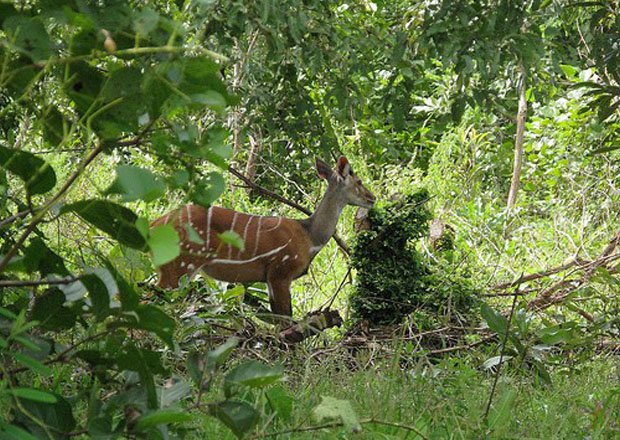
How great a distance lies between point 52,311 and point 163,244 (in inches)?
19.7

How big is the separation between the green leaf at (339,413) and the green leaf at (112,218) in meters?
0.43

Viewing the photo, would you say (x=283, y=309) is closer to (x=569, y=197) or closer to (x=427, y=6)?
(x=427, y=6)

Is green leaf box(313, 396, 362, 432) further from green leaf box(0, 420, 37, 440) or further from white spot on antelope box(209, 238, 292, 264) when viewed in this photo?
white spot on antelope box(209, 238, 292, 264)

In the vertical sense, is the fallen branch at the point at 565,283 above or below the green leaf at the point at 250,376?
above

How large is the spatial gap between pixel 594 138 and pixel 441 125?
502 centimetres

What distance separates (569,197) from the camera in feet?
27.3

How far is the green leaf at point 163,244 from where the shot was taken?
125cm

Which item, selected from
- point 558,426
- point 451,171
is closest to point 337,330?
point 558,426

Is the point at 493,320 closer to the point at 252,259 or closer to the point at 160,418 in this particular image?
the point at 160,418

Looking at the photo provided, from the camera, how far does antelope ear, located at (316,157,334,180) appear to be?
5.76 metres

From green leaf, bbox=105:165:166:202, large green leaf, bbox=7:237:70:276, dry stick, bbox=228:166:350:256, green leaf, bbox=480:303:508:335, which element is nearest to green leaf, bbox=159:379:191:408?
large green leaf, bbox=7:237:70:276

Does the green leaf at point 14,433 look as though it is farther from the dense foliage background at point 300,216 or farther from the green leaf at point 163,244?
the green leaf at point 163,244

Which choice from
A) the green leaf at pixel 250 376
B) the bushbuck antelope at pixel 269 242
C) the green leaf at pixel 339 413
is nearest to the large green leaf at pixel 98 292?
the green leaf at pixel 250 376

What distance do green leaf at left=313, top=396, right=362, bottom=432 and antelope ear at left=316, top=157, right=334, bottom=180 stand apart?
13.1ft
